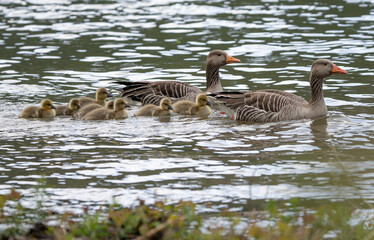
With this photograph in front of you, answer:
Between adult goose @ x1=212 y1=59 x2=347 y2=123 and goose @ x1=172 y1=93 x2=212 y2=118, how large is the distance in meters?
0.54

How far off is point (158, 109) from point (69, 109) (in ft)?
5.62

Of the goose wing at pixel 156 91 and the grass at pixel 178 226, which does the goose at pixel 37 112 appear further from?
the grass at pixel 178 226

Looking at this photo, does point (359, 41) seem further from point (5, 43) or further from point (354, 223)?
point (354, 223)

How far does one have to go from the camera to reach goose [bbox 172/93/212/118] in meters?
13.5

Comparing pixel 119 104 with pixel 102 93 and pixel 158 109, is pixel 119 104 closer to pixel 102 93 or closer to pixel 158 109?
pixel 158 109

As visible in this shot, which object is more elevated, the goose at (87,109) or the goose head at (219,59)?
the goose head at (219,59)

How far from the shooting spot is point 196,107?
13.5 meters

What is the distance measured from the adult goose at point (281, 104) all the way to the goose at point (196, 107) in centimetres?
54

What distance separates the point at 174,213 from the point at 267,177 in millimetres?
2216

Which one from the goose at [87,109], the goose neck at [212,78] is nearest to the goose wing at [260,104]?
the goose neck at [212,78]

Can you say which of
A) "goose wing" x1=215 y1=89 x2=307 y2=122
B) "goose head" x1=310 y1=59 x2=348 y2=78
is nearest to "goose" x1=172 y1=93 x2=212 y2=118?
"goose wing" x1=215 y1=89 x2=307 y2=122

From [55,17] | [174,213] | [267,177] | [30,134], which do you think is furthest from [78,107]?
[55,17]

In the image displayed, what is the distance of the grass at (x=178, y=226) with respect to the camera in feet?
20.1

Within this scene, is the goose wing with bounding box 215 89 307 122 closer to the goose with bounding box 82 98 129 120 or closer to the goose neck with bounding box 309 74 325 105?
the goose neck with bounding box 309 74 325 105
